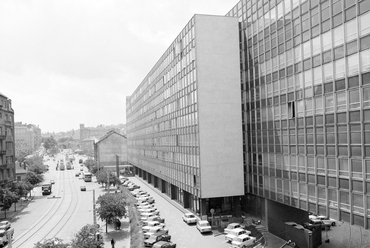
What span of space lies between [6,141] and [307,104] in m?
65.1

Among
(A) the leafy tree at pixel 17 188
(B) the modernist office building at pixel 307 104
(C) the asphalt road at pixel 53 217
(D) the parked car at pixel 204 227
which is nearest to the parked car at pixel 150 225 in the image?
(D) the parked car at pixel 204 227

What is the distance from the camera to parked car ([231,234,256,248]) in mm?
35597

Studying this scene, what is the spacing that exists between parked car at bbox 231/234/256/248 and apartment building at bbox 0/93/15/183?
51525 millimetres

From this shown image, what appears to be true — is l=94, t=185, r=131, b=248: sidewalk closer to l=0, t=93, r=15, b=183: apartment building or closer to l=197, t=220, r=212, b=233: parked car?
l=197, t=220, r=212, b=233: parked car

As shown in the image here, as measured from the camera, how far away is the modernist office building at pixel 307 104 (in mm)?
26875

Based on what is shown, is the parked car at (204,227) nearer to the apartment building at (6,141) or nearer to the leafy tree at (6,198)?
the leafy tree at (6,198)

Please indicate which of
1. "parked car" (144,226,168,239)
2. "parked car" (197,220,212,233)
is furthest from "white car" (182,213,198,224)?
"parked car" (144,226,168,239)

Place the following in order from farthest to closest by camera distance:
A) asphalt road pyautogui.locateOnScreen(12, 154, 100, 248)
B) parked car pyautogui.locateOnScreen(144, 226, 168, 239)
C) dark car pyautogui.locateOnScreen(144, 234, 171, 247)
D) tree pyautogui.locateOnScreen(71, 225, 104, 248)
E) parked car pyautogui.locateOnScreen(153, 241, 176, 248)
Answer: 1. asphalt road pyautogui.locateOnScreen(12, 154, 100, 248)
2. parked car pyautogui.locateOnScreen(144, 226, 168, 239)
3. dark car pyautogui.locateOnScreen(144, 234, 171, 247)
4. parked car pyautogui.locateOnScreen(153, 241, 176, 248)
5. tree pyautogui.locateOnScreen(71, 225, 104, 248)

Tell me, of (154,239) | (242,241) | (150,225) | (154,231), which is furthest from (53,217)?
(242,241)

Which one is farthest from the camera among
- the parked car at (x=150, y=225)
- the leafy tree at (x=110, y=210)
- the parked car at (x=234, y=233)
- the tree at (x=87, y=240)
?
the leafy tree at (x=110, y=210)

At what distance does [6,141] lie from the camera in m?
68.9

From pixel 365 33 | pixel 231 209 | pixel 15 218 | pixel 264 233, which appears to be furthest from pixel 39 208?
pixel 365 33

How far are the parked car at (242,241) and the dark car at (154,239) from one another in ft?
27.7

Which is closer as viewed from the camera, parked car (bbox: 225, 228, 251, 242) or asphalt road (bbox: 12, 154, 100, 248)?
parked car (bbox: 225, 228, 251, 242)
